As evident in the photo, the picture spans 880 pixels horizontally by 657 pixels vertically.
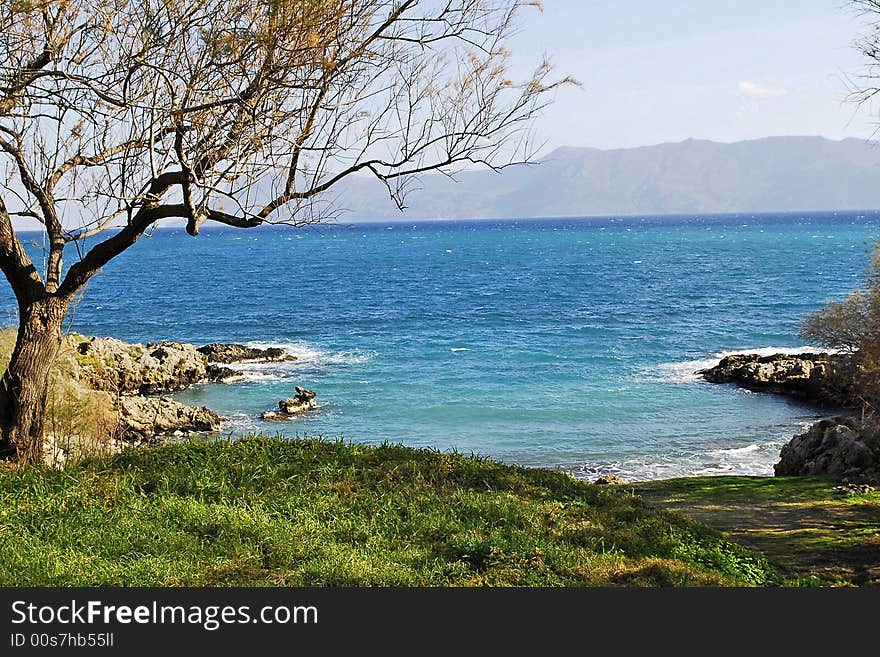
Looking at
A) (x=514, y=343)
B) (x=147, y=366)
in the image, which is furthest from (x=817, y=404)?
(x=147, y=366)

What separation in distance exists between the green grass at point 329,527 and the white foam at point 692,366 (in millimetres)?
24472

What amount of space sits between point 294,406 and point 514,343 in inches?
630

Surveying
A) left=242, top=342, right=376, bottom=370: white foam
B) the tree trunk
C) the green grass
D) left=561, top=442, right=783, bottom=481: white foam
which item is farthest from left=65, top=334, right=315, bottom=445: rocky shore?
the green grass

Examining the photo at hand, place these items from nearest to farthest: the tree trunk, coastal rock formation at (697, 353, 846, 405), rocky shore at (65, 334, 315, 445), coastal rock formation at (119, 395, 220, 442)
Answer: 1. the tree trunk
2. coastal rock formation at (119, 395, 220, 442)
3. rocky shore at (65, 334, 315, 445)
4. coastal rock formation at (697, 353, 846, 405)

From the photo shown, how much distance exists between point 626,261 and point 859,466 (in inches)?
3345

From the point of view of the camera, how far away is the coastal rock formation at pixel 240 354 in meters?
37.7

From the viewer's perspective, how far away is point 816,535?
9984mm

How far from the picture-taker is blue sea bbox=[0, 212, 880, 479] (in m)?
24.9

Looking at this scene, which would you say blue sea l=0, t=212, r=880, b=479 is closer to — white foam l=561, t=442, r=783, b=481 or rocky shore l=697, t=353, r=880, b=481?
white foam l=561, t=442, r=783, b=481

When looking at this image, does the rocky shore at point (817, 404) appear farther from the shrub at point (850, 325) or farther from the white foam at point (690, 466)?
the white foam at point (690, 466)

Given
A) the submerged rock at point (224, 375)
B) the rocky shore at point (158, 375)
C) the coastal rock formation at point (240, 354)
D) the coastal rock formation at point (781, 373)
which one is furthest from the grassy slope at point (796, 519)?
the coastal rock formation at point (240, 354)

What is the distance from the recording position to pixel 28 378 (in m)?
9.41

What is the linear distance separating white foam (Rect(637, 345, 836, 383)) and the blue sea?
0.17m

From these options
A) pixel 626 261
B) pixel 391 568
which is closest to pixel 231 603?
pixel 391 568
